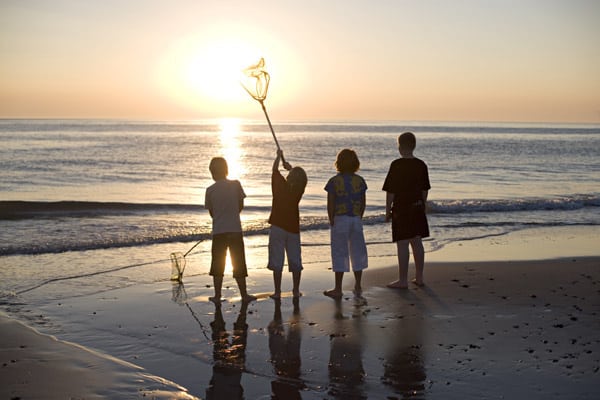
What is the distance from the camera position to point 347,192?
7879 mm

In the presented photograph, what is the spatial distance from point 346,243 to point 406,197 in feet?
3.12

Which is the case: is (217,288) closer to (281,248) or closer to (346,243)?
(281,248)

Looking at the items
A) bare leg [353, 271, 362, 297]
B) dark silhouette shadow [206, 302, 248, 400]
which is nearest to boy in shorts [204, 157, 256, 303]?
dark silhouette shadow [206, 302, 248, 400]

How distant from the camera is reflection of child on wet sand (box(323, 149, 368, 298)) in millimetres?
7859

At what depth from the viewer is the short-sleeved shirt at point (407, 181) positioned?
8.02 meters

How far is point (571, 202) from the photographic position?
2041 centimetres

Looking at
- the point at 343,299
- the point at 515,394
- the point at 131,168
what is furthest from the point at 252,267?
the point at 131,168

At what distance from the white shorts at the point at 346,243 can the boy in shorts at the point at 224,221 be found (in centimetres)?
112

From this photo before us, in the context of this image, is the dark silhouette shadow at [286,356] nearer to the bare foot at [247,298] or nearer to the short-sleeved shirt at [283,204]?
the bare foot at [247,298]

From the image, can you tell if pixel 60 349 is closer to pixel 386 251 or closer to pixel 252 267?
pixel 252 267

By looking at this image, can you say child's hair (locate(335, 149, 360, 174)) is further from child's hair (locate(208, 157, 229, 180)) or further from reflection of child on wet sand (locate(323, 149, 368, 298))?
child's hair (locate(208, 157, 229, 180))

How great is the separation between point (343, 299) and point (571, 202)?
1485cm

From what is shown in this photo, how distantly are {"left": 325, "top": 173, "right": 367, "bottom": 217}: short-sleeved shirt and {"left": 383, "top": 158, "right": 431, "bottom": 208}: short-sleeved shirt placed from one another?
35 cm

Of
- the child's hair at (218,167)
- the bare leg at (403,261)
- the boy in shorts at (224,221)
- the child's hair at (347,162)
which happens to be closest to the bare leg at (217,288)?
the boy in shorts at (224,221)
